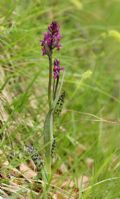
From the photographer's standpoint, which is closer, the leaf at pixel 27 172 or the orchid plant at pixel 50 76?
the orchid plant at pixel 50 76

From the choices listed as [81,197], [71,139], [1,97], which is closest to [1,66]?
[1,97]

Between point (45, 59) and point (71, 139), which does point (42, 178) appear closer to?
point (71, 139)

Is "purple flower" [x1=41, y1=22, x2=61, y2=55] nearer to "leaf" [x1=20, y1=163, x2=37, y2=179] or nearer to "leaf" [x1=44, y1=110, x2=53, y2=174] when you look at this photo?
"leaf" [x1=44, y1=110, x2=53, y2=174]

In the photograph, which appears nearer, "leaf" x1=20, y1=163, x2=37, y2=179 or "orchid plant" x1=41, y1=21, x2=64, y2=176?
"orchid plant" x1=41, y1=21, x2=64, y2=176

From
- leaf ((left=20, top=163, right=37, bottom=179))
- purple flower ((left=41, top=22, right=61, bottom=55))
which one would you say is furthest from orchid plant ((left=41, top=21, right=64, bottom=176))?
leaf ((left=20, top=163, right=37, bottom=179))

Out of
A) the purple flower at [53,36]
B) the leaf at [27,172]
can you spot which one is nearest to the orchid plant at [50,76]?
the purple flower at [53,36]

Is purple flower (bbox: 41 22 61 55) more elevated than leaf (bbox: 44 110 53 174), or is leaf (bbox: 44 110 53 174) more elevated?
purple flower (bbox: 41 22 61 55)

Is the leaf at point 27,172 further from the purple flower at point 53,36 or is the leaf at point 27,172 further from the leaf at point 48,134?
the purple flower at point 53,36

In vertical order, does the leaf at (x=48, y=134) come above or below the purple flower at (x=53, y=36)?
below
